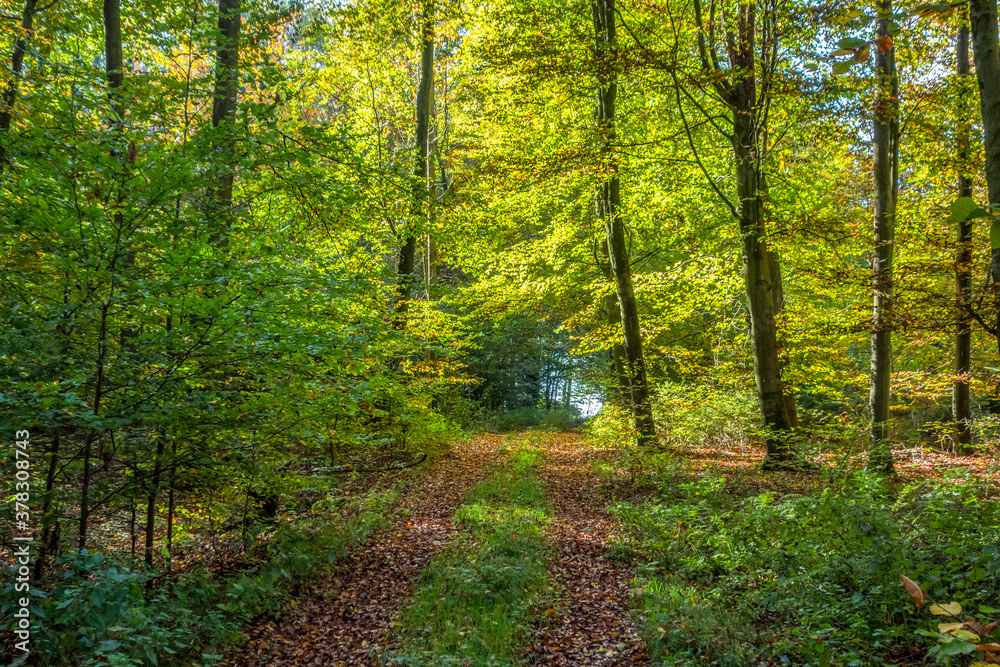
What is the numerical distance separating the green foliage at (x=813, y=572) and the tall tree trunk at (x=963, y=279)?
6.37ft

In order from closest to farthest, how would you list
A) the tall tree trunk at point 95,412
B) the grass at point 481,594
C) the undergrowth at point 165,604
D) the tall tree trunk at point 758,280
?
the undergrowth at point 165,604 < the tall tree trunk at point 95,412 < the grass at point 481,594 < the tall tree trunk at point 758,280

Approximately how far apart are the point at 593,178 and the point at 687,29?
3064mm

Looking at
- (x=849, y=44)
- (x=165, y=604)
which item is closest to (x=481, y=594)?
(x=165, y=604)

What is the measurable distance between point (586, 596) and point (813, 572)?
2.10 metres

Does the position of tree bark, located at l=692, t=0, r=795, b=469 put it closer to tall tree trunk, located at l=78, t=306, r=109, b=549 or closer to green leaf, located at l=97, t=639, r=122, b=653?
tall tree trunk, located at l=78, t=306, r=109, b=549

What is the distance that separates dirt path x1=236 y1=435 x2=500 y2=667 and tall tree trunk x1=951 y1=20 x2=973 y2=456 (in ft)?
21.2

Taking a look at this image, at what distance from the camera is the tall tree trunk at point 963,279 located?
5594 mm

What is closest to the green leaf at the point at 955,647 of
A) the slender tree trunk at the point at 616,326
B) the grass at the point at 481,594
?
the grass at the point at 481,594

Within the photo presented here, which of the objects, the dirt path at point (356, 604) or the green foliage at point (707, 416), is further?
the green foliage at point (707, 416)

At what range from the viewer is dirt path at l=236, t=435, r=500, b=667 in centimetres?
441

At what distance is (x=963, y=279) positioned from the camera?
7441 mm

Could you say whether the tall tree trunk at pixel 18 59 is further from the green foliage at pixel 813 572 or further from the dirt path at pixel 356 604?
the green foliage at pixel 813 572

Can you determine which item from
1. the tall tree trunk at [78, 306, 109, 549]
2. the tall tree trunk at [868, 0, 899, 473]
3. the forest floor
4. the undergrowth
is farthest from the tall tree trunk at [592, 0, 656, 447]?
the tall tree trunk at [78, 306, 109, 549]

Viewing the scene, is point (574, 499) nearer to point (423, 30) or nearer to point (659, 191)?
point (659, 191)
